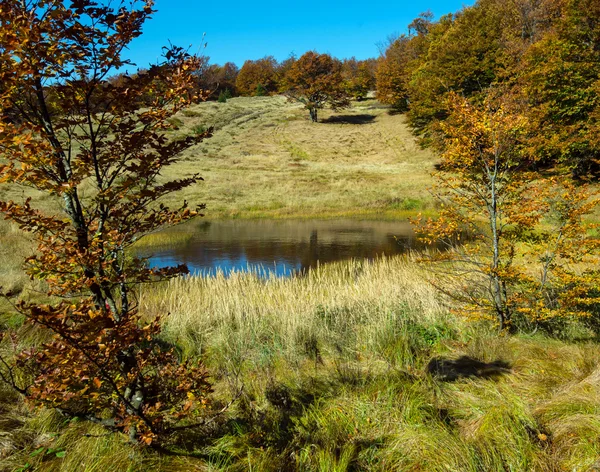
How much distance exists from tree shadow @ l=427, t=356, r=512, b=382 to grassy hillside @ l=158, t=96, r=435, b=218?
17.9 meters

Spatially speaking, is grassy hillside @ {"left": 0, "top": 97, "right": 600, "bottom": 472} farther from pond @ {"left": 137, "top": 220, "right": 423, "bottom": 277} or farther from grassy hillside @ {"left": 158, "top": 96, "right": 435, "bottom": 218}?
grassy hillside @ {"left": 158, "top": 96, "right": 435, "bottom": 218}

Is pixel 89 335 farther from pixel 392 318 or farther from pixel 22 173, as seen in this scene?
pixel 392 318

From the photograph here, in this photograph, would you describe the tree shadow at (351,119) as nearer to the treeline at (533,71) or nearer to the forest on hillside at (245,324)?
Answer: the treeline at (533,71)

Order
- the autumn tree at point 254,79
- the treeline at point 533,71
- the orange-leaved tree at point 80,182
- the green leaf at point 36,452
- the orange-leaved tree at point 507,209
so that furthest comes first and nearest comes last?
the autumn tree at point 254,79 < the treeline at point 533,71 < the orange-leaved tree at point 507,209 < the green leaf at point 36,452 < the orange-leaved tree at point 80,182

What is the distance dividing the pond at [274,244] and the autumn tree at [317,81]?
139 feet

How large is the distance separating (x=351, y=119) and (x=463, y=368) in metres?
62.5

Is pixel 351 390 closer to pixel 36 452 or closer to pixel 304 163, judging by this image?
pixel 36 452

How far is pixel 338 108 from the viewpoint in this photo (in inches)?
2744

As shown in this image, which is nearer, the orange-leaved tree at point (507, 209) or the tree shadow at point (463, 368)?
the tree shadow at point (463, 368)

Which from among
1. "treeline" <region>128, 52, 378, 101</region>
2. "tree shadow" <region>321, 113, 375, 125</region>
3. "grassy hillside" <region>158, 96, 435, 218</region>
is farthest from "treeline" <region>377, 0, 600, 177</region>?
"treeline" <region>128, 52, 378, 101</region>

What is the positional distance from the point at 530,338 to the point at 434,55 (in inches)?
1973

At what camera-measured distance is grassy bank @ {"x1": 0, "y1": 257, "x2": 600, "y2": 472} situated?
11.3 feet

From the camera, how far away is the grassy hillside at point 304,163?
29.4 m

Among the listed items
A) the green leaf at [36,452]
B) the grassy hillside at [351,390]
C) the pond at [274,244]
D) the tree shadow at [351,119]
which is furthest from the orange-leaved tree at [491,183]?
the tree shadow at [351,119]
